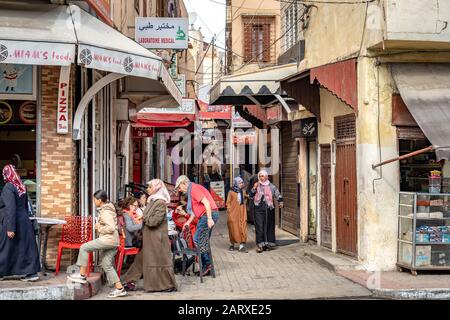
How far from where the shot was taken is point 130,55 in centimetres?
927

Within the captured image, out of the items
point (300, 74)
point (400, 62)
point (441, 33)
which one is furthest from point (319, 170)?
point (441, 33)

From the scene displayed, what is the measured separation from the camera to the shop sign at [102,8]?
33.0 feet

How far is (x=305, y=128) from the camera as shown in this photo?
561 inches

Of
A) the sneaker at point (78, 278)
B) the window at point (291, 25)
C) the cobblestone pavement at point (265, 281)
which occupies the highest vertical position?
the window at point (291, 25)

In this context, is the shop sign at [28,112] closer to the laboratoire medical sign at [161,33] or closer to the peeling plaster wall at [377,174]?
the laboratoire medical sign at [161,33]

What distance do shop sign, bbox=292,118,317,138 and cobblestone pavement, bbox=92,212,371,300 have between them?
2597 millimetres

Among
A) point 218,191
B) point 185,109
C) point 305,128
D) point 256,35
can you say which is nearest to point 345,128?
point 305,128

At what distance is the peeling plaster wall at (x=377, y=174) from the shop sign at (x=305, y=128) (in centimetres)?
305

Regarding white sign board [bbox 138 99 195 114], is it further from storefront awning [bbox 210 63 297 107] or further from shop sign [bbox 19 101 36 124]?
shop sign [bbox 19 101 36 124]

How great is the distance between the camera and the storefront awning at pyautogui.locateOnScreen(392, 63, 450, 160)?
9.74 metres

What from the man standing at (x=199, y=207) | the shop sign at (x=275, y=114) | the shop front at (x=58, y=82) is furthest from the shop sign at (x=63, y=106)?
the shop sign at (x=275, y=114)

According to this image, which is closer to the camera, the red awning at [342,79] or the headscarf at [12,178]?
the headscarf at [12,178]

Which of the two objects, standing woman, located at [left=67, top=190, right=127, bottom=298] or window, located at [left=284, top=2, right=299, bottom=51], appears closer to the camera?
standing woman, located at [left=67, top=190, right=127, bottom=298]

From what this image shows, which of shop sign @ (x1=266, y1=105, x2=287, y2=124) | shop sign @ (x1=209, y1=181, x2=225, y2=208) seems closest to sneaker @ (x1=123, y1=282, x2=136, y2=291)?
shop sign @ (x1=266, y1=105, x2=287, y2=124)
